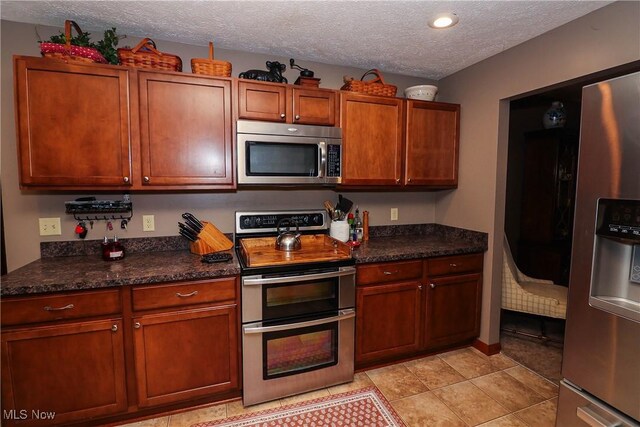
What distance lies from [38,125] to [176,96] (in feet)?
2.51

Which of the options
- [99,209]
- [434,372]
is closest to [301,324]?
[434,372]

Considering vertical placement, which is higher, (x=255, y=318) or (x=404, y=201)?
(x=404, y=201)

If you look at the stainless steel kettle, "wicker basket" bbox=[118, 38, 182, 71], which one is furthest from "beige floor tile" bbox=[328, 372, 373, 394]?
"wicker basket" bbox=[118, 38, 182, 71]

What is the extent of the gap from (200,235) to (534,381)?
2.63 metres

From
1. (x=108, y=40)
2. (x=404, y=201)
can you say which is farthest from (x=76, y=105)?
(x=404, y=201)

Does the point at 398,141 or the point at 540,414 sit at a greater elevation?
the point at 398,141

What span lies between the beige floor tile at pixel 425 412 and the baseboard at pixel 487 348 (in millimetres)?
802

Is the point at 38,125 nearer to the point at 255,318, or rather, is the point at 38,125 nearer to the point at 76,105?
the point at 76,105

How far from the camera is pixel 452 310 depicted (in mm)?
2539

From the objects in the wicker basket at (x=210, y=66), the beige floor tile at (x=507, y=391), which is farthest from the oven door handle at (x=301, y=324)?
the wicker basket at (x=210, y=66)

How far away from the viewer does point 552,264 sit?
343cm

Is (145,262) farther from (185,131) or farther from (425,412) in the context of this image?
(425,412)

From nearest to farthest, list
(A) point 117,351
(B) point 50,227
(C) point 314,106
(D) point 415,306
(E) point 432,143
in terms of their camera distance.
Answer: (A) point 117,351, (B) point 50,227, (C) point 314,106, (D) point 415,306, (E) point 432,143
